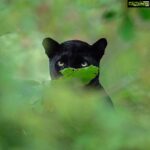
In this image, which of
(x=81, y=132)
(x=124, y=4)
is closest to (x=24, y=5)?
(x=124, y=4)

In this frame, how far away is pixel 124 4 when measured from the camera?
113cm

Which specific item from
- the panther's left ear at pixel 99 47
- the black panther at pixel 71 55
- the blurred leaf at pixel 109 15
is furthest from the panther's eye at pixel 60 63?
the blurred leaf at pixel 109 15

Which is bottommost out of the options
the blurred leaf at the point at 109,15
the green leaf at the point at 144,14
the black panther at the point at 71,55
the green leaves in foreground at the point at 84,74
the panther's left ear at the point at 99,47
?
the panther's left ear at the point at 99,47

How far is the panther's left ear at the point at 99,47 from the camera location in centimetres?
284

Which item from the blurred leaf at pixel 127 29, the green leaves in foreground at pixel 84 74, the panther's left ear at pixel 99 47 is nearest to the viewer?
the green leaves in foreground at pixel 84 74

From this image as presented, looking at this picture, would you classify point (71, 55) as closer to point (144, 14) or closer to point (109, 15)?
point (109, 15)

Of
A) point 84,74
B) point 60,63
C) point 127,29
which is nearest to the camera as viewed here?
point 84,74

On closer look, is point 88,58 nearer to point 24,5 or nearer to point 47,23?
point 47,23

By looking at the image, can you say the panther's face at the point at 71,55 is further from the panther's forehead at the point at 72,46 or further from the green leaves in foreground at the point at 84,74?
the green leaves in foreground at the point at 84,74

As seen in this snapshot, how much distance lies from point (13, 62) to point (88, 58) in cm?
185

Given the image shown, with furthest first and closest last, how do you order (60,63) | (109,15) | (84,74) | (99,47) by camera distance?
(99,47), (60,63), (109,15), (84,74)

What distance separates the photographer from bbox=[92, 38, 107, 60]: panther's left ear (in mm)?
2839

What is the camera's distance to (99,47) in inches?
114

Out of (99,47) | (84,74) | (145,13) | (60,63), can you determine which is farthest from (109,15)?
(99,47)
